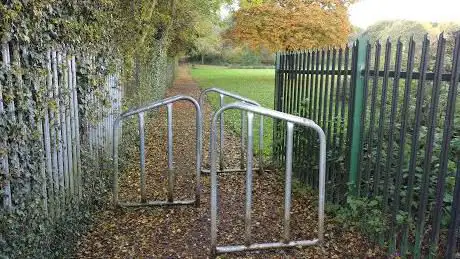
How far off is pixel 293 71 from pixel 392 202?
8.70 ft

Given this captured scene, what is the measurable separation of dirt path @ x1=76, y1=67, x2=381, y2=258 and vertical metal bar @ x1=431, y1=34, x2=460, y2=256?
691 mm

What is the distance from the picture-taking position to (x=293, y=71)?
570 centimetres

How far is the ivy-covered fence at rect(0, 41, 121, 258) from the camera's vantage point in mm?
2387

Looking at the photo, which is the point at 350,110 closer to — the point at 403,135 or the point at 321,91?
the point at 321,91

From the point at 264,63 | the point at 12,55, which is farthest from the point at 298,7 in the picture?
the point at 264,63

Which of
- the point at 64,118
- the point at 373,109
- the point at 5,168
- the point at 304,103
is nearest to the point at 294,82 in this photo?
the point at 304,103

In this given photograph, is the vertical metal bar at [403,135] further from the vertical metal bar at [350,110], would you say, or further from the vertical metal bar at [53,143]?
the vertical metal bar at [53,143]

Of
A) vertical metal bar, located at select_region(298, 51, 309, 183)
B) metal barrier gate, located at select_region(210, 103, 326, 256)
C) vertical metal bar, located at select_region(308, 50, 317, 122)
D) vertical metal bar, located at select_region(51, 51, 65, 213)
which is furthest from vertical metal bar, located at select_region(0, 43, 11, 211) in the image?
vertical metal bar, located at select_region(298, 51, 309, 183)

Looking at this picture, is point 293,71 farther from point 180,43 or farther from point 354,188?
point 180,43

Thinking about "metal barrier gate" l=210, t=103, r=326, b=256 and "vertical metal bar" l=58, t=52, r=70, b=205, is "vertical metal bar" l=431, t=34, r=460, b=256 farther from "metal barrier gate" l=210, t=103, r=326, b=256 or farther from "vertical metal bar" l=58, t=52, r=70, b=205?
"vertical metal bar" l=58, t=52, r=70, b=205

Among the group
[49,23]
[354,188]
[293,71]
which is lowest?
[354,188]

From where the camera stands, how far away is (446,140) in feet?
9.75

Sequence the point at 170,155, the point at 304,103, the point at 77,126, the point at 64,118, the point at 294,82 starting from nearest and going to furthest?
1. the point at 64,118
2. the point at 77,126
3. the point at 170,155
4. the point at 304,103
5. the point at 294,82

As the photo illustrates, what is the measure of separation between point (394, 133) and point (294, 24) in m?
22.0
